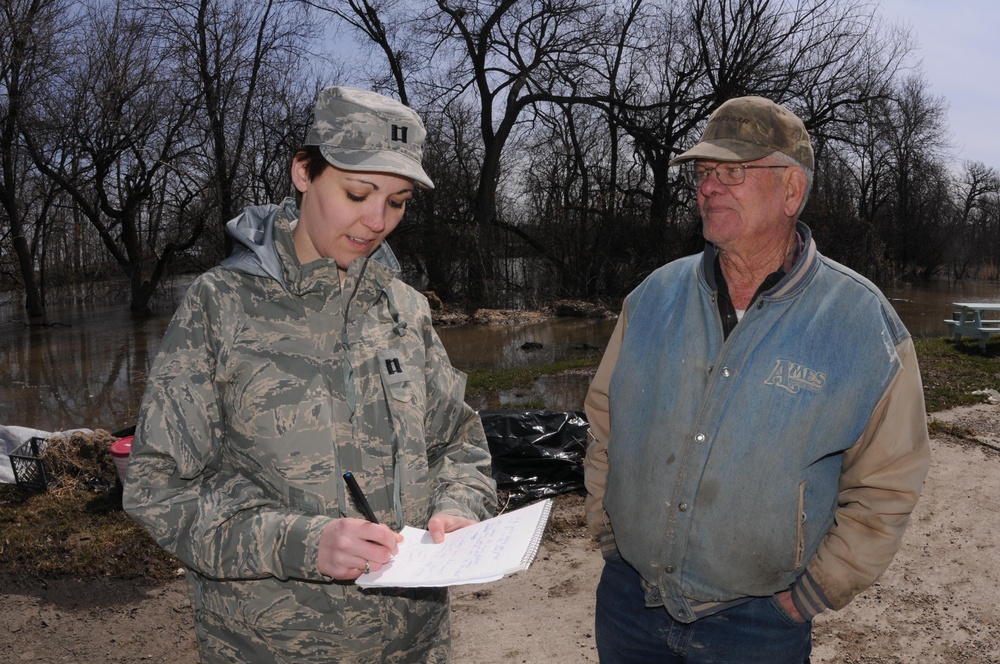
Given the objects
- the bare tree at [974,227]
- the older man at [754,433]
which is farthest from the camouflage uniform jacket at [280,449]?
the bare tree at [974,227]

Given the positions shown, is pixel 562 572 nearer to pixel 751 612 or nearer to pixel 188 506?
pixel 751 612

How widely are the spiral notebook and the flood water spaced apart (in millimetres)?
6741

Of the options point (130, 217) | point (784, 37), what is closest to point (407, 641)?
point (130, 217)

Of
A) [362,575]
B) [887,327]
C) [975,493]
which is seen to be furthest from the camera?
[975,493]

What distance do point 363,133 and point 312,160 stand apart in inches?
6.0

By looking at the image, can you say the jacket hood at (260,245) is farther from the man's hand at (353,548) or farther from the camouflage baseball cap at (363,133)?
the man's hand at (353,548)

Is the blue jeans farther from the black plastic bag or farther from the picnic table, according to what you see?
the picnic table

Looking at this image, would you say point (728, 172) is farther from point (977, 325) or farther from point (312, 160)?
point (977, 325)

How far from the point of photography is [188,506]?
1703 millimetres

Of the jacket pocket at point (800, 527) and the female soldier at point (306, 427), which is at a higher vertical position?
the female soldier at point (306, 427)

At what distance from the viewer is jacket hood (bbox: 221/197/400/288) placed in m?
1.82

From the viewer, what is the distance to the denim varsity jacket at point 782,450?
2096 mm

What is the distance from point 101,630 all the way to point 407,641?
9.47 ft

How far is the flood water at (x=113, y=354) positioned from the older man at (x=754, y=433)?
20.2 feet
